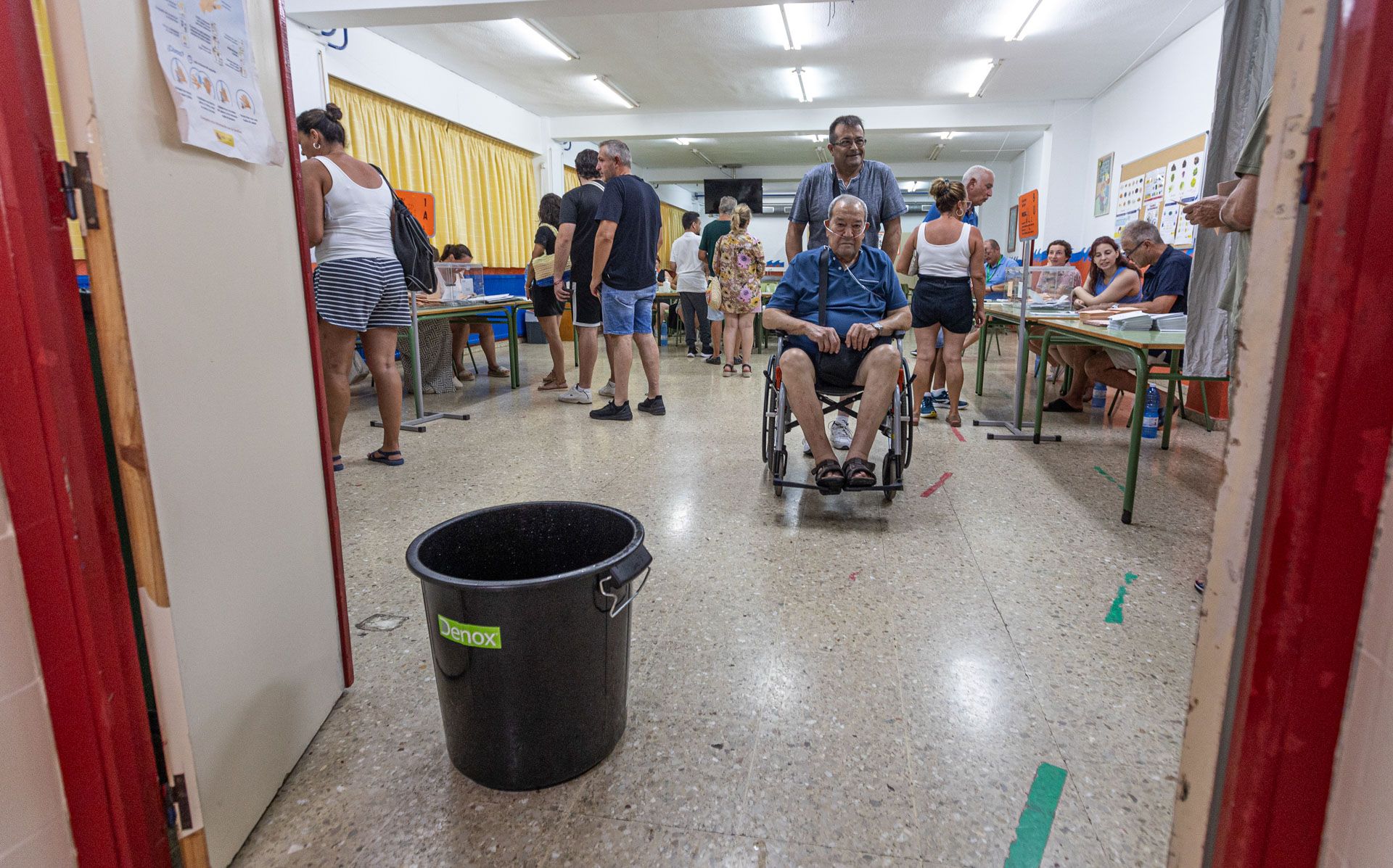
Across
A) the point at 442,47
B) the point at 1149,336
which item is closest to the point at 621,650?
the point at 1149,336

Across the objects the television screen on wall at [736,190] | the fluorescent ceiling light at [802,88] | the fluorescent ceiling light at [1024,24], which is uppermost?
the fluorescent ceiling light at [802,88]

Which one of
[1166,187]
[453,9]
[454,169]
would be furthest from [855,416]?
[454,169]

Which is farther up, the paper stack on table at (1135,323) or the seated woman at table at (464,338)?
the paper stack on table at (1135,323)

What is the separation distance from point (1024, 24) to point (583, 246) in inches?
179

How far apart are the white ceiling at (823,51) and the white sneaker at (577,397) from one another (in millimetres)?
2881

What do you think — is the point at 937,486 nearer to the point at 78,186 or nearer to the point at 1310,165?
the point at 1310,165

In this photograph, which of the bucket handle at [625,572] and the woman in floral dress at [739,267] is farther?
the woman in floral dress at [739,267]

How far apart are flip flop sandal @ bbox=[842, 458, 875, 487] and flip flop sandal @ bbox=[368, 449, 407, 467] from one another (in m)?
1.91

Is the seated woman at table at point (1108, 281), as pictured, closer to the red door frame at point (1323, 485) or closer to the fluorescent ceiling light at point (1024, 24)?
the fluorescent ceiling light at point (1024, 24)

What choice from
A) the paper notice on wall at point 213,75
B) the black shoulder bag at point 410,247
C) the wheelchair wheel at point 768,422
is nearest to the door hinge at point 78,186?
the paper notice on wall at point 213,75

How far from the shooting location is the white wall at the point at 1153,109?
5738 mm

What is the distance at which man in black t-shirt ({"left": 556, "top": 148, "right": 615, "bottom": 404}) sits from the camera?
3977 mm

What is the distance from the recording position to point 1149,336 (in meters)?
2.30

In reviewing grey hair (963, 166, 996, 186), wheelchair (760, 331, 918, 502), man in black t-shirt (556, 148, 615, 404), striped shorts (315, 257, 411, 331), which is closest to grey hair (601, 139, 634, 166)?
man in black t-shirt (556, 148, 615, 404)
